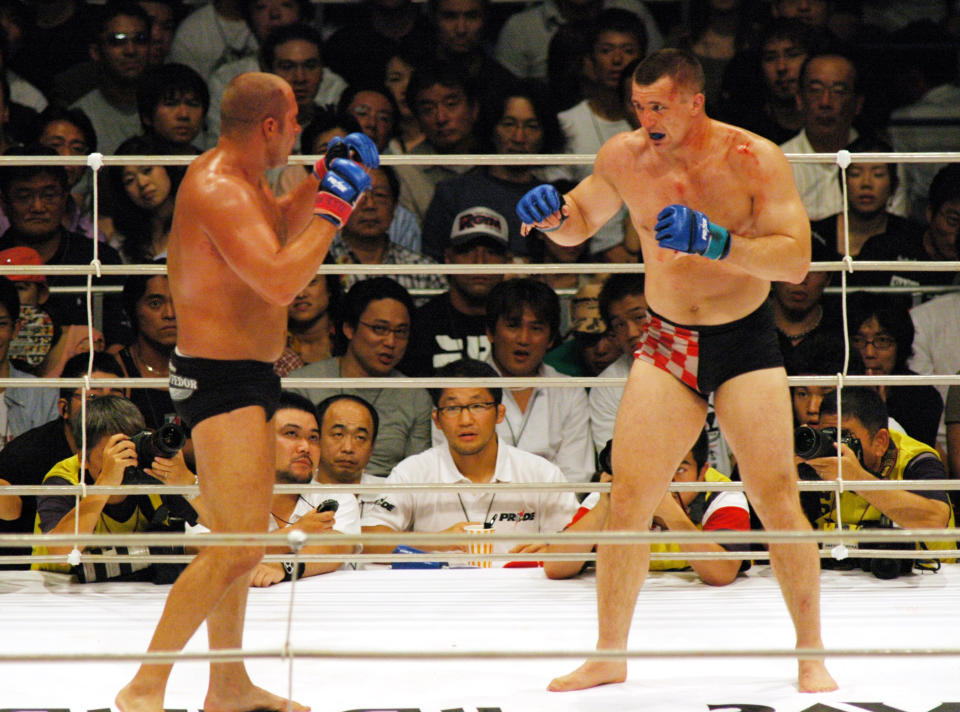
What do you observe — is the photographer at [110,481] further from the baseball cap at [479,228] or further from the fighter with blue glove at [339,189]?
the baseball cap at [479,228]

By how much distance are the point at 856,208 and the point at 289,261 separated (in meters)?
3.03

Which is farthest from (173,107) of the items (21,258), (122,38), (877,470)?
(877,470)

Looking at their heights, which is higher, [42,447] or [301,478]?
[42,447]

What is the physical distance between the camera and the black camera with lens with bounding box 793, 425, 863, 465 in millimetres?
2939

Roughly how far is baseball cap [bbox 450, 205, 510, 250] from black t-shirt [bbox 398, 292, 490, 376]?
11.4 inches

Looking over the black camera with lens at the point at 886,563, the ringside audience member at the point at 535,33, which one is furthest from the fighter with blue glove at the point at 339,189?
the ringside audience member at the point at 535,33

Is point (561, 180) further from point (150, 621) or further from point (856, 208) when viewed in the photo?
point (150, 621)

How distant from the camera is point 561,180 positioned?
4.57 m

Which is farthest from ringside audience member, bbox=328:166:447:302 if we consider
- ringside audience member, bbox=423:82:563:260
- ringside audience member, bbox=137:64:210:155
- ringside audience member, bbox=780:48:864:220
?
ringside audience member, bbox=780:48:864:220

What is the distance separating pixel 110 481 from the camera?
10.2 feet

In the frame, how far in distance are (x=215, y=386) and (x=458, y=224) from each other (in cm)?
210

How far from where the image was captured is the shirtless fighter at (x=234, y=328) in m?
2.19

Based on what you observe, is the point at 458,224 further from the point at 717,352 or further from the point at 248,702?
the point at 248,702

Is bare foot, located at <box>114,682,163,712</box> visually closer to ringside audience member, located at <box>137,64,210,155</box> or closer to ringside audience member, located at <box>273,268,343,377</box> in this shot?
ringside audience member, located at <box>273,268,343,377</box>
